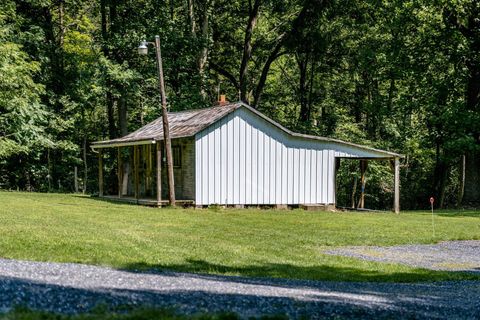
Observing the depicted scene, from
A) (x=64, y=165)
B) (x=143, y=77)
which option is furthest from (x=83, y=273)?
(x=64, y=165)

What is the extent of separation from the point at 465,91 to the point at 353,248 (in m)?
22.3

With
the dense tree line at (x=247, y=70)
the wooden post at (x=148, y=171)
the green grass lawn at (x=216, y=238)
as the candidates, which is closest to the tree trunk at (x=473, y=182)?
the dense tree line at (x=247, y=70)

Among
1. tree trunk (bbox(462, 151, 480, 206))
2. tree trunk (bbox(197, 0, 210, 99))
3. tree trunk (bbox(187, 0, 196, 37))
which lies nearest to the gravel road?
tree trunk (bbox(462, 151, 480, 206))

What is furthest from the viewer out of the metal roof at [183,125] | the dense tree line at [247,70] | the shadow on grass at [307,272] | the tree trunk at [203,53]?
the tree trunk at [203,53]

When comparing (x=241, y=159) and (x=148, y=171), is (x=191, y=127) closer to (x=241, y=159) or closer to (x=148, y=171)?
(x=241, y=159)

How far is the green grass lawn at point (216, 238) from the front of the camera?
12633 mm

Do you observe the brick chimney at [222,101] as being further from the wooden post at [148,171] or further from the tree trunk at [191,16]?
the tree trunk at [191,16]

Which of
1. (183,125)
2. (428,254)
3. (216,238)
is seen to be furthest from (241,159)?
(428,254)

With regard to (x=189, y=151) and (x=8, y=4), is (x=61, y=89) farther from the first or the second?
(x=189, y=151)

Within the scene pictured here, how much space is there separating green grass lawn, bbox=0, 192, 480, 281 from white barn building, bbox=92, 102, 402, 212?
2.10 meters

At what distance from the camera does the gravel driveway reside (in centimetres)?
1491

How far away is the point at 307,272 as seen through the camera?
41.7 feet

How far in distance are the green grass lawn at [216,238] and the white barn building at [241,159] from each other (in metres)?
2.10

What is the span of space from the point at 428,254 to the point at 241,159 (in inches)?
502
